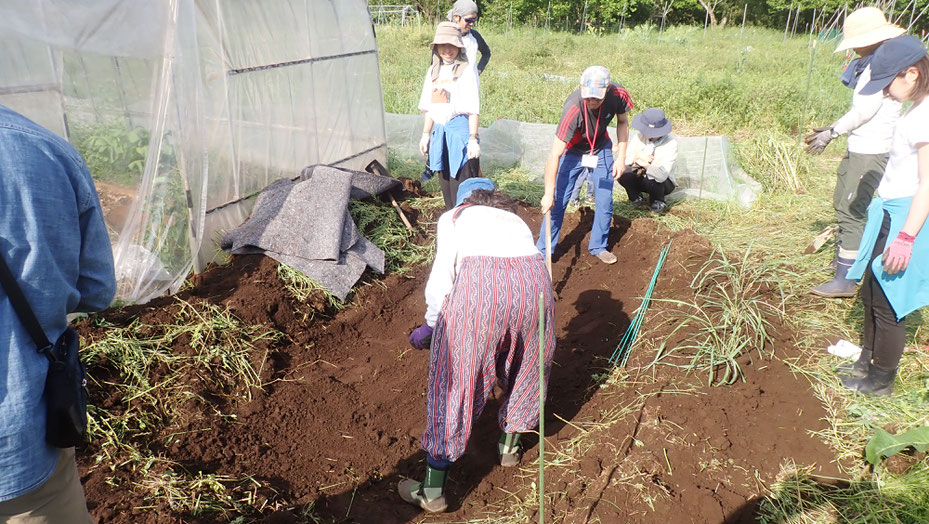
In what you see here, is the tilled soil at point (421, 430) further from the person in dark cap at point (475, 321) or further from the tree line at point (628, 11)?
the tree line at point (628, 11)

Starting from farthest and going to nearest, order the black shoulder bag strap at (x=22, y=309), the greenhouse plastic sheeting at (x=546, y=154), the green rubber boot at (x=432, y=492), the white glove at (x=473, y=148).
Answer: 1. the greenhouse plastic sheeting at (x=546, y=154)
2. the white glove at (x=473, y=148)
3. the green rubber boot at (x=432, y=492)
4. the black shoulder bag strap at (x=22, y=309)

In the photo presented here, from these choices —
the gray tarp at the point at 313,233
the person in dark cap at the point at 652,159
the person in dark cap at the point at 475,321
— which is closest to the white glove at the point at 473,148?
the gray tarp at the point at 313,233

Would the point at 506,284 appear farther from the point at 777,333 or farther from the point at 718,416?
the point at 777,333

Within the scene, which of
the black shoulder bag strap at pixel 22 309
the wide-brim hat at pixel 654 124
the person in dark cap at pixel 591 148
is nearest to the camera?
the black shoulder bag strap at pixel 22 309

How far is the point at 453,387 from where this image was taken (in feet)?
9.00

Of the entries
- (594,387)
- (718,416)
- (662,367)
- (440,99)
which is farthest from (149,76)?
(718,416)

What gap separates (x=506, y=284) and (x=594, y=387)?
1453mm

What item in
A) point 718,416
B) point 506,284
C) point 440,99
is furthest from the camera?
point 440,99

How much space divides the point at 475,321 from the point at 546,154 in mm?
5010

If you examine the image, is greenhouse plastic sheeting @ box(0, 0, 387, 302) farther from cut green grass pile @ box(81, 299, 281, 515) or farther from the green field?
the green field

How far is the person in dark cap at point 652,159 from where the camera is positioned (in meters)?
6.03

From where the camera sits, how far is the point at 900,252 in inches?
113

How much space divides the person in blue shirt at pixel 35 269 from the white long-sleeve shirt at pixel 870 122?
4.38 m

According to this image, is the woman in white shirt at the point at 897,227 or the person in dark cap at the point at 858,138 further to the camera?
the person in dark cap at the point at 858,138
